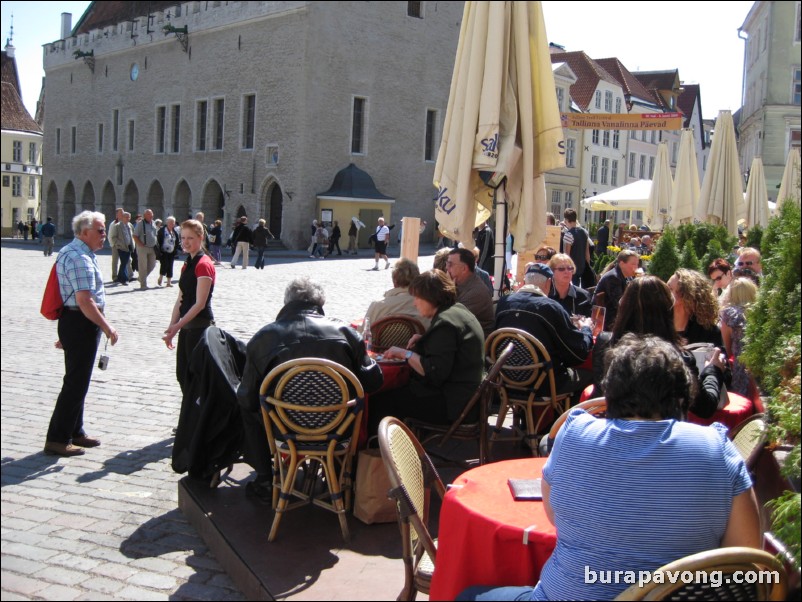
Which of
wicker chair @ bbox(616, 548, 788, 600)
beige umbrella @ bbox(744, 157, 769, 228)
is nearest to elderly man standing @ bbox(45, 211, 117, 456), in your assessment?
wicker chair @ bbox(616, 548, 788, 600)

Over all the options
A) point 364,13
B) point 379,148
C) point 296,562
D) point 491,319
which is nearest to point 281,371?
point 296,562

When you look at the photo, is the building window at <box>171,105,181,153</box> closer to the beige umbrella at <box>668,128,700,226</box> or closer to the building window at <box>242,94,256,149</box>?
the building window at <box>242,94,256,149</box>

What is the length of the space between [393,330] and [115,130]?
123 ft

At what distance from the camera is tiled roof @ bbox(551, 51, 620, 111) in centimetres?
4453

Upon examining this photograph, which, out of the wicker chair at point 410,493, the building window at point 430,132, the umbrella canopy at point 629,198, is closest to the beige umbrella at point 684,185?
the umbrella canopy at point 629,198

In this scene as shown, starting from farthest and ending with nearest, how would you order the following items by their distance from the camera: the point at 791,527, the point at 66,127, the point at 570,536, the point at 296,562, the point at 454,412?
the point at 66,127 → the point at 454,412 → the point at 296,562 → the point at 570,536 → the point at 791,527

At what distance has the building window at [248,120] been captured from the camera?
33781 mm

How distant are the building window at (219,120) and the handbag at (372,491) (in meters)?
34.4

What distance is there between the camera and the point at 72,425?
18.3 feet

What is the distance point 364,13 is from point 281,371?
207 cm

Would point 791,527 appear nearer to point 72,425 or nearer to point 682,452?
point 682,452

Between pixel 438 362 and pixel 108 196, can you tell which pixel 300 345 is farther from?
pixel 108 196

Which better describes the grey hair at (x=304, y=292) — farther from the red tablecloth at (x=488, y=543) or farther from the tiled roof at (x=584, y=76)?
the tiled roof at (x=584, y=76)

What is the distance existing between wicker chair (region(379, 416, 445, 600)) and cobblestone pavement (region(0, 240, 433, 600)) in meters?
1.07
